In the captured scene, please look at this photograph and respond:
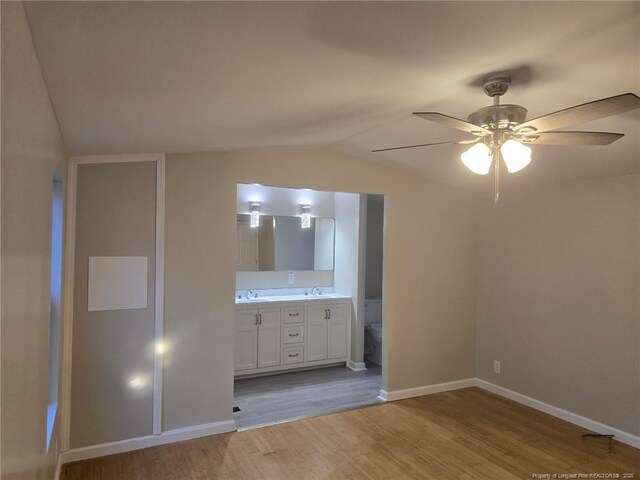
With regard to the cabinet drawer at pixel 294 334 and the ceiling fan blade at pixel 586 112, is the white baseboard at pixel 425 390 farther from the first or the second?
the ceiling fan blade at pixel 586 112

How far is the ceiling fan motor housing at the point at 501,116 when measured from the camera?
75.2 inches

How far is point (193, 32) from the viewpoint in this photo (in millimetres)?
1156

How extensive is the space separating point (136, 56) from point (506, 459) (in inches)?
133

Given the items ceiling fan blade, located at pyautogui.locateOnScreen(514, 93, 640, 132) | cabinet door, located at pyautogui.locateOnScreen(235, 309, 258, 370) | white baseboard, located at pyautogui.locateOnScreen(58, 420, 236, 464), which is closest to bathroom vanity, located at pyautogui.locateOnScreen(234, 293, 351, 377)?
cabinet door, located at pyautogui.locateOnScreen(235, 309, 258, 370)

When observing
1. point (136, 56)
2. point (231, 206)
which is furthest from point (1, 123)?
point (231, 206)

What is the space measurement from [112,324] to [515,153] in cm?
→ 282

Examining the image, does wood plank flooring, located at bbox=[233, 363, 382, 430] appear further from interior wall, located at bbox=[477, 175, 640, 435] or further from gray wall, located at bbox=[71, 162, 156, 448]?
interior wall, located at bbox=[477, 175, 640, 435]

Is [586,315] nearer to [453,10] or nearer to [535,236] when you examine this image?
[535,236]

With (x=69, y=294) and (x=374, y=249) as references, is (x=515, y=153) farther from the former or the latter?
(x=374, y=249)

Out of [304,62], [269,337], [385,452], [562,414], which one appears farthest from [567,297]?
[304,62]

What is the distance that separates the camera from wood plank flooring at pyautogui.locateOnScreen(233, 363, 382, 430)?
3741mm

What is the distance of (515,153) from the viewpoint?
74.2 inches

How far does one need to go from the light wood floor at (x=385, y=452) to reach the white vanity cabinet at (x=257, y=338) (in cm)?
122

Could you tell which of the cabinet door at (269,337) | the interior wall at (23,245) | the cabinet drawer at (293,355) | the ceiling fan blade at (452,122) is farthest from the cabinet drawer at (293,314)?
the ceiling fan blade at (452,122)
